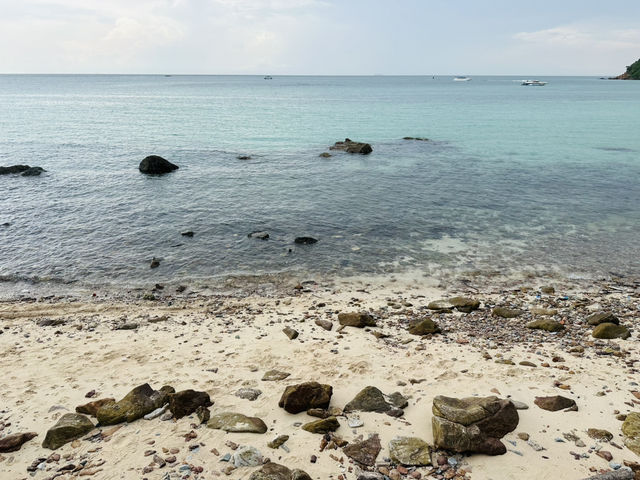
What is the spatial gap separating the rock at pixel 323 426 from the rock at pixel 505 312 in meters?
9.03

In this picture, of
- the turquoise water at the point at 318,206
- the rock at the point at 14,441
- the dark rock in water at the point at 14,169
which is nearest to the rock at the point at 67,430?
the rock at the point at 14,441

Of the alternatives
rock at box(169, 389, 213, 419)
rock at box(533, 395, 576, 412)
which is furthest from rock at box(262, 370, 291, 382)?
rock at box(533, 395, 576, 412)

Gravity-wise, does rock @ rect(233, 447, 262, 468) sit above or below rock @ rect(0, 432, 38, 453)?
above

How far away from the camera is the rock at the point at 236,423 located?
29.7 ft

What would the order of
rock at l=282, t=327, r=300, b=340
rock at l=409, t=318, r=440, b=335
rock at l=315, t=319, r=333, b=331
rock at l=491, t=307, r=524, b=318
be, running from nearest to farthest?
rock at l=282, t=327, r=300, b=340 → rock at l=409, t=318, r=440, b=335 → rock at l=315, t=319, r=333, b=331 → rock at l=491, t=307, r=524, b=318

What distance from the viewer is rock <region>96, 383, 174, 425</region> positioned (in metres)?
9.38

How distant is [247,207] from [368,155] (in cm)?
2269

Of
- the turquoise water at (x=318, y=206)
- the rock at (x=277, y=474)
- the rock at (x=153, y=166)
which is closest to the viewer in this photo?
the rock at (x=277, y=474)

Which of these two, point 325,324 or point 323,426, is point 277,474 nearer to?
point 323,426

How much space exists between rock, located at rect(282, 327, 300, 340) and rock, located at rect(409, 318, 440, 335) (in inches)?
155

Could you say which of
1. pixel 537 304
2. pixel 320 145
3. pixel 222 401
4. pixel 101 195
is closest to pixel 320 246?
pixel 537 304

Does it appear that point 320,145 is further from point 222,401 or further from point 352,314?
point 222,401

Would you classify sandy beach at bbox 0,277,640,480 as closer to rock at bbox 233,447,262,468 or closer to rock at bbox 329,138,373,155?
rock at bbox 233,447,262,468

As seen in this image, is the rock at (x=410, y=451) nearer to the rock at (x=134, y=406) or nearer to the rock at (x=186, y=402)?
the rock at (x=186, y=402)
